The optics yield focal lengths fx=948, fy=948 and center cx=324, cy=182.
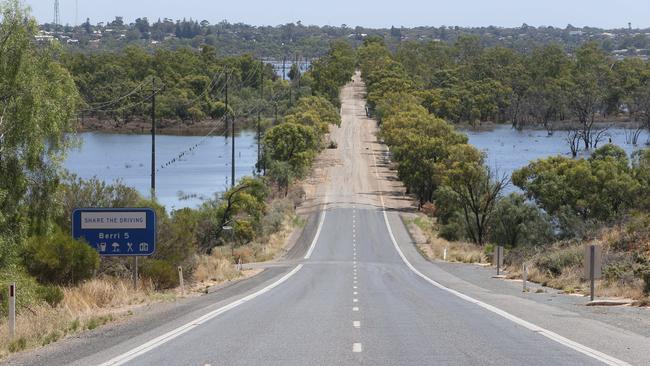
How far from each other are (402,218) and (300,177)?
2288 cm

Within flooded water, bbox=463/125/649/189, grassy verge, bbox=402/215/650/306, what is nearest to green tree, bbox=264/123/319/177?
flooded water, bbox=463/125/649/189

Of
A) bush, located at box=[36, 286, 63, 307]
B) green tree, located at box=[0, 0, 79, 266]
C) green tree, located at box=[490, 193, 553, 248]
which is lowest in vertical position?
green tree, located at box=[490, 193, 553, 248]

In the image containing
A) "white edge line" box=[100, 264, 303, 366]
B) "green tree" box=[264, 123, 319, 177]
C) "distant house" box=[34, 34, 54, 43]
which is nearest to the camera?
"white edge line" box=[100, 264, 303, 366]

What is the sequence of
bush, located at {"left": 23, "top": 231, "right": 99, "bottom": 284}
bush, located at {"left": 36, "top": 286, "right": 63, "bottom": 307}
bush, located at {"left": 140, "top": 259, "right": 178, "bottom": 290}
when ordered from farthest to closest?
1. bush, located at {"left": 140, "top": 259, "right": 178, "bottom": 290}
2. bush, located at {"left": 23, "top": 231, "right": 99, "bottom": 284}
3. bush, located at {"left": 36, "top": 286, "right": 63, "bottom": 307}

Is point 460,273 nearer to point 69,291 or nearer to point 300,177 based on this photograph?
point 69,291

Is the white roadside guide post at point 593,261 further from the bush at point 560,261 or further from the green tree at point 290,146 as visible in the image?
the green tree at point 290,146

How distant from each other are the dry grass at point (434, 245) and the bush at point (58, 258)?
116 feet

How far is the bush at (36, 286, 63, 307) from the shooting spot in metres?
22.3

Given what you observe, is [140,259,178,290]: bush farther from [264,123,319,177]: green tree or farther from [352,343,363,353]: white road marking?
[264,123,319,177]: green tree

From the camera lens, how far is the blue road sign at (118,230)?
25359 millimetres

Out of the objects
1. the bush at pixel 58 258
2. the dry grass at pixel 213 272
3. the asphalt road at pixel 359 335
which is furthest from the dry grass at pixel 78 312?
the dry grass at pixel 213 272

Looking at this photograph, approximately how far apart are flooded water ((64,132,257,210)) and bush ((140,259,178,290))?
43464mm

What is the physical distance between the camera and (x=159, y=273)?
30.0m

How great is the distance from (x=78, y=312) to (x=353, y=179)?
96.5 metres
